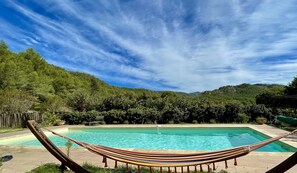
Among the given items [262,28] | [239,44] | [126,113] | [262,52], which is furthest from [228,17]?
[126,113]

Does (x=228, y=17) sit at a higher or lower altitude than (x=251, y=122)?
higher

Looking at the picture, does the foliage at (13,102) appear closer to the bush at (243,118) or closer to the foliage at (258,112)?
the bush at (243,118)

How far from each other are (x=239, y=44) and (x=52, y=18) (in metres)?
11.2

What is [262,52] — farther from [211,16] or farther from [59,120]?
[59,120]

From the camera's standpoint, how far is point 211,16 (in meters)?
11.7

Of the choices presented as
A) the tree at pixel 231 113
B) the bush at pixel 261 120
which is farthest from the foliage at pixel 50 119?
the bush at pixel 261 120

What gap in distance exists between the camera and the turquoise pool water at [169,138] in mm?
9531

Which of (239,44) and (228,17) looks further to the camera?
(239,44)

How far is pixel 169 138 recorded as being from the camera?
439 inches

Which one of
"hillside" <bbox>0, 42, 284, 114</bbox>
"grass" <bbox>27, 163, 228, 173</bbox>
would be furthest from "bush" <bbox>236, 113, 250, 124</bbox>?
"grass" <bbox>27, 163, 228, 173</bbox>

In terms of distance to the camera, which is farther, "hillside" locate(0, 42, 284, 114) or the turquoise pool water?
"hillside" locate(0, 42, 284, 114)

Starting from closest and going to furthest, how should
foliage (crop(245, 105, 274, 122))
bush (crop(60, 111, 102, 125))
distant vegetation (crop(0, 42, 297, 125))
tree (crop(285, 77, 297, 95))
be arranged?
foliage (crop(245, 105, 274, 122)) < distant vegetation (crop(0, 42, 297, 125)) < bush (crop(60, 111, 102, 125)) < tree (crop(285, 77, 297, 95))

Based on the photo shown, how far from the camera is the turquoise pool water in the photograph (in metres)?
9.53

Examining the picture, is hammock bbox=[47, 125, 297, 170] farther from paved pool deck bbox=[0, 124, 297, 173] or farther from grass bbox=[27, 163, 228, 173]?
paved pool deck bbox=[0, 124, 297, 173]
